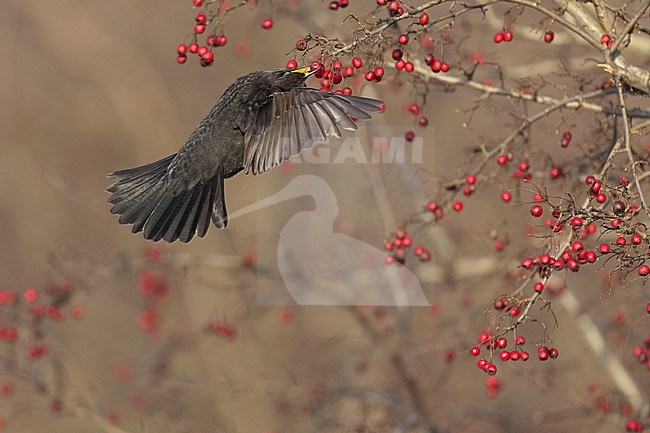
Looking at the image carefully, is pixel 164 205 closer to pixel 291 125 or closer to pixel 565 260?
pixel 291 125

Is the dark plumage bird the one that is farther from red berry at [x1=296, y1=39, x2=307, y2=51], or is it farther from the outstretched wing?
red berry at [x1=296, y1=39, x2=307, y2=51]

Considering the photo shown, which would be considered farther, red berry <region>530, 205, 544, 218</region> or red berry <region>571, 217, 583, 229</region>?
red berry <region>530, 205, 544, 218</region>

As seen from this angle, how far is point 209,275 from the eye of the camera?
10320 millimetres

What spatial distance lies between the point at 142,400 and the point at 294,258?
135 cm

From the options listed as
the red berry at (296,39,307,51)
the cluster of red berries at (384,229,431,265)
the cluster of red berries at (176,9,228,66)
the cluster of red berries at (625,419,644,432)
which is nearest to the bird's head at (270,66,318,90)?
the cluster of red berries at (176,9,228,66)

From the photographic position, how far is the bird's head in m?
3.64

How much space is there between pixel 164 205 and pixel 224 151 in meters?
0.37

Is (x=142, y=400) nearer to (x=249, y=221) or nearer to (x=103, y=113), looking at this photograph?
(x=249, y=221)

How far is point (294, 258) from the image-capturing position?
6.11 metres

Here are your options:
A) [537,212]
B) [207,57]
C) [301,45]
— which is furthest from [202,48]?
[537,212]

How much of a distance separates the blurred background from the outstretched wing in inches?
18.5

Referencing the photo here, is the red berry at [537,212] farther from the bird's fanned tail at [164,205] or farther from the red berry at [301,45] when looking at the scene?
the bird's fanned tail at [164,205]

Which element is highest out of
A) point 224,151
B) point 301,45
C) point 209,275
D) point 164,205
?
point 301,45

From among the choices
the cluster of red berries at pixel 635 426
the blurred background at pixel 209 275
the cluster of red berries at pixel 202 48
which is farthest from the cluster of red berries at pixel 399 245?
the cluster of red berries at pixel 635 426
